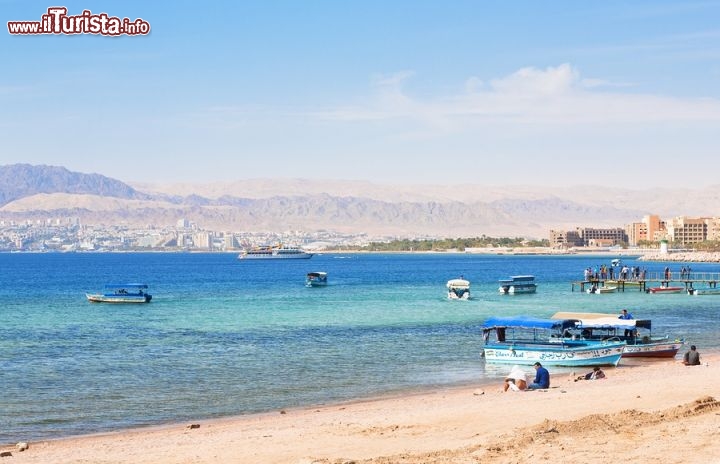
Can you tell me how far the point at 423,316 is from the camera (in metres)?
69.6

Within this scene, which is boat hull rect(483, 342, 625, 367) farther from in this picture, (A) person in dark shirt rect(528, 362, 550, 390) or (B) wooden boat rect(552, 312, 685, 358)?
(A) person in dark shirt rect(528, 362, 550, 390)

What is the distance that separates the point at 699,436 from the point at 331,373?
70.9ft

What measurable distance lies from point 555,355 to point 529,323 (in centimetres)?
290

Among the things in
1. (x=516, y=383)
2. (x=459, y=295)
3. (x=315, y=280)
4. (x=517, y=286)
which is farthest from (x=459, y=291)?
(x=516, y=383)

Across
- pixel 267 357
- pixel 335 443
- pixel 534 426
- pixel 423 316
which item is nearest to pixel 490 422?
pixel 534 426

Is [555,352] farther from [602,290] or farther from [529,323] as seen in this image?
[602,290]

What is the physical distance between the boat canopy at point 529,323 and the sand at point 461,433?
12.1 meters

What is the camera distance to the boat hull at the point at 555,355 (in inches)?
1631

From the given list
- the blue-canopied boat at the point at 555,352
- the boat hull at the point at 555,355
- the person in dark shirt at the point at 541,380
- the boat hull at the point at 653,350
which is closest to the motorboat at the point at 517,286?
the boat hull at the point at 653,350

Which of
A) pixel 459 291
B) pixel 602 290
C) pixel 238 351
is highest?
pixel 459 291

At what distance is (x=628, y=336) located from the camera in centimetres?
4534

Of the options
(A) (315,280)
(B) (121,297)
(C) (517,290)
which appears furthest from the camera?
(A) (315,280)

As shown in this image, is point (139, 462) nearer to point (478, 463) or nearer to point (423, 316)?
point (478, 463)

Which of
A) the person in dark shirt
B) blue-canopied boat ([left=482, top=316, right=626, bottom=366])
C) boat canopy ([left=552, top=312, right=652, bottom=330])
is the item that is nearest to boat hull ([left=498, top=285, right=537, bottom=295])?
boat canopy ([left=552, top=312, right=652, bottom=330])
